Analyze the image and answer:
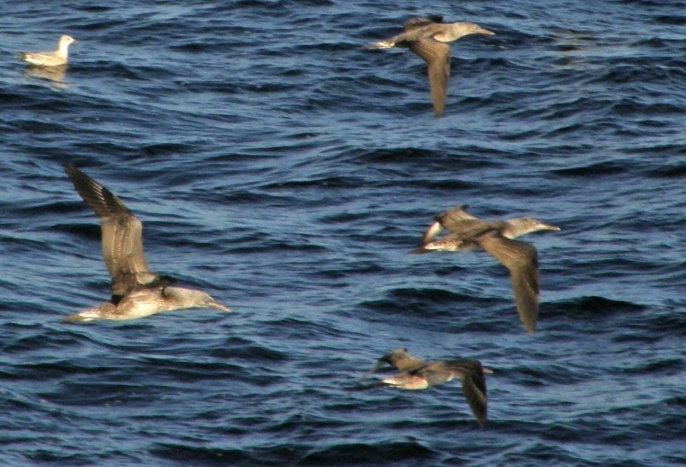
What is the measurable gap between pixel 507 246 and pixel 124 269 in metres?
3.02

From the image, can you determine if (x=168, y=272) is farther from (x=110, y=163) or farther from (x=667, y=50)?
(x=667, y=50)

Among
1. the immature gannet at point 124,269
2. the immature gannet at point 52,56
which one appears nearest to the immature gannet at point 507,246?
the immature gannet at point 124,269

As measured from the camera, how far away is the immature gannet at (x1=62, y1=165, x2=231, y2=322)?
11.4m

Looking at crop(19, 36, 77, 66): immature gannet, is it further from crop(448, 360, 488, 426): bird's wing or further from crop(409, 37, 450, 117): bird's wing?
crop(448, 360, 488, 426): bird's wing

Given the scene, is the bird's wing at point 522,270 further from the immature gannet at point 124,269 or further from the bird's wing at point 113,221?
the bird's wing at point 113,221

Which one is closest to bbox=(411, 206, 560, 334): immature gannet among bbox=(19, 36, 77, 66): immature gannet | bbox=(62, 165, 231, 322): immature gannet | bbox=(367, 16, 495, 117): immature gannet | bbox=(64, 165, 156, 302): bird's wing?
bbox=(367, 16, 495, 117): immature gannet

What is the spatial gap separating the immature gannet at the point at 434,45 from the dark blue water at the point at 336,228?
86.5 inches

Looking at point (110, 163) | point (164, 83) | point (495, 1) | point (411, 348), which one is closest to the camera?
point (411, 348)

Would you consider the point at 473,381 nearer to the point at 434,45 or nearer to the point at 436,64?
the point at 436,64

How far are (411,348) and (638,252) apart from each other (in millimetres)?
3593

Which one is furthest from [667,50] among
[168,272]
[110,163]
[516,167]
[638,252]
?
[168,272]

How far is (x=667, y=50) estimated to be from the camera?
23359 mm

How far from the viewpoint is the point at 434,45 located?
15492 mm

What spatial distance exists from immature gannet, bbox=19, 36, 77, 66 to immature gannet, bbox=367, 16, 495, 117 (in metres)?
7.03
